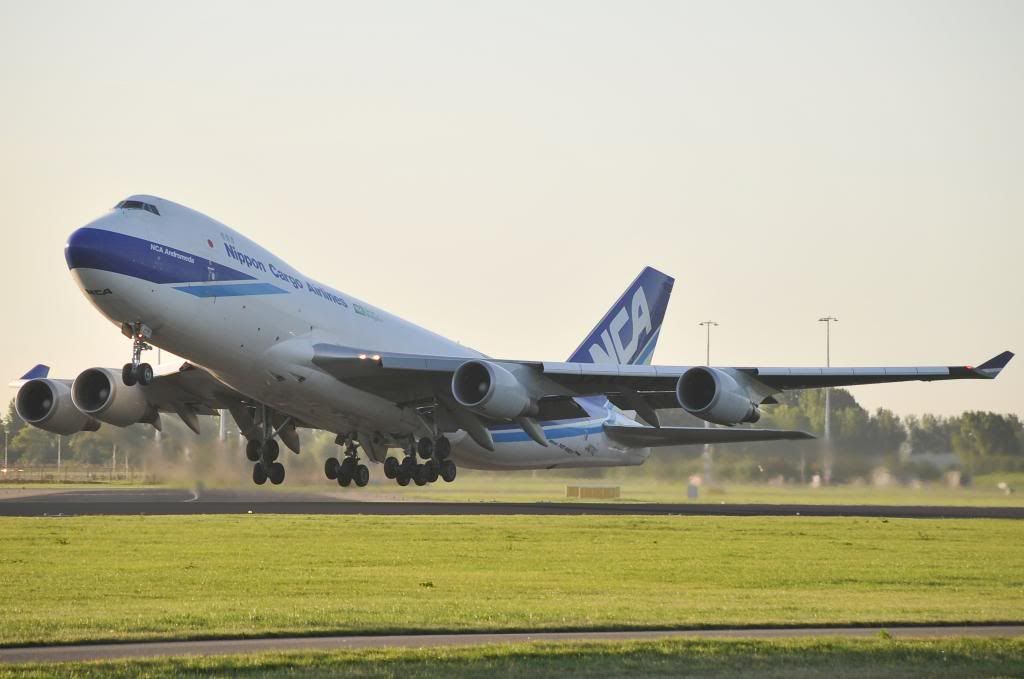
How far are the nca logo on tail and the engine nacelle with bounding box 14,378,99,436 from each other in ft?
59.5

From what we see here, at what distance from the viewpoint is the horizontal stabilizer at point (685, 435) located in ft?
178

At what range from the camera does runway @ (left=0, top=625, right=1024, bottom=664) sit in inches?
820

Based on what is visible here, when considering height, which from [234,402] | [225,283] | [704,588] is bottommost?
[704,588]

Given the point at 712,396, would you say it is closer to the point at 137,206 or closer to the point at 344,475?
the point at 344,475

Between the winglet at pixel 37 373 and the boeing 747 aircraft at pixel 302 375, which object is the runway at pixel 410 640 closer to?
the boeing 747 aircraft at pixel 302 375

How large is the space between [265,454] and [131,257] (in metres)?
12.1

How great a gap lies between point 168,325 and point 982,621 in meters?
18.6

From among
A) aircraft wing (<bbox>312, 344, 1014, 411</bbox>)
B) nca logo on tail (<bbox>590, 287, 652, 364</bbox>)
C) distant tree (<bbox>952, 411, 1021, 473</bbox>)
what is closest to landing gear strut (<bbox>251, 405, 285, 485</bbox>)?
aircraft wing (<bbox>312, 344, 1014, 411</bbox>)

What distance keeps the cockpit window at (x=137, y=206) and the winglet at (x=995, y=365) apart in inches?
779

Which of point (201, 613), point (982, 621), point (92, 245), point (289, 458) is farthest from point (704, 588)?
point (289, 458)

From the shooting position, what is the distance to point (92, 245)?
30266mm

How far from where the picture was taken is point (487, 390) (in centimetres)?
3616

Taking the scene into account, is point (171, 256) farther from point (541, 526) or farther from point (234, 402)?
point (541, 526)

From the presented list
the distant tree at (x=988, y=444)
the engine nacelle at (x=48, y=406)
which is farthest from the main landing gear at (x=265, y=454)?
the distant tree at (x=988, y=444)
